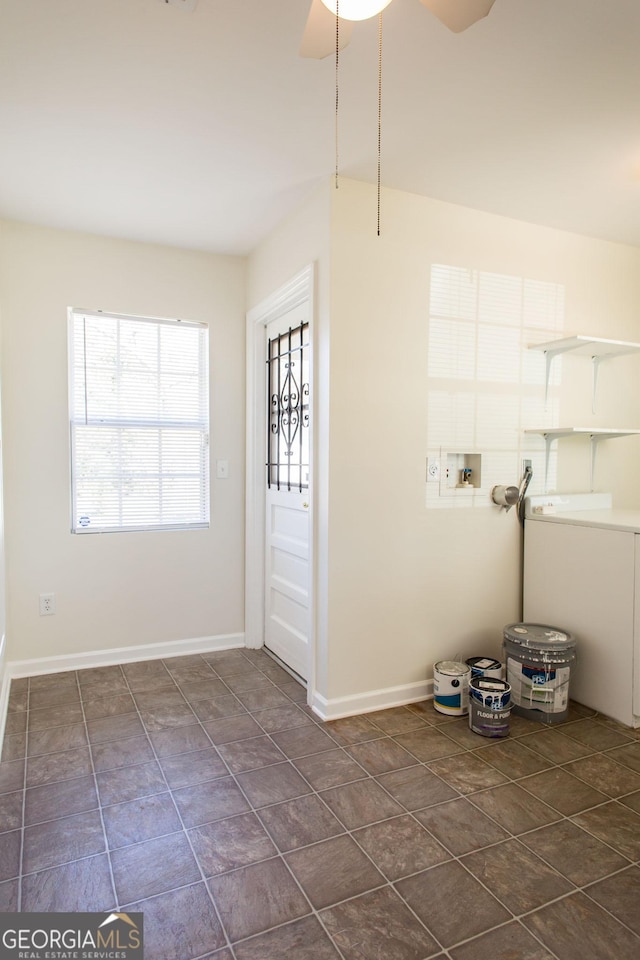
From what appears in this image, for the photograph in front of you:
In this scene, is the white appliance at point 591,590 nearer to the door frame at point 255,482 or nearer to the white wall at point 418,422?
the white wall at point 418,422

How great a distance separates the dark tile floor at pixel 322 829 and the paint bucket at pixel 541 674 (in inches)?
3.3

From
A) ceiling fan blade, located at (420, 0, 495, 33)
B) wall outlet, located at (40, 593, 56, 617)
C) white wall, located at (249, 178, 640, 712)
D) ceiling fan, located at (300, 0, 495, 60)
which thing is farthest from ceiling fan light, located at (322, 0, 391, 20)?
wall outlet, located at (40, 593, 56, 617)

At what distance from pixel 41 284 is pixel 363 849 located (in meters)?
3.13

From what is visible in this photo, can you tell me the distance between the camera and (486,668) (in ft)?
9.39

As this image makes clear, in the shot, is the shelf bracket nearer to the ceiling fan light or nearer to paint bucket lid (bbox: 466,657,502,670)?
paint bucket lid (bbox: 466,657,502,670)

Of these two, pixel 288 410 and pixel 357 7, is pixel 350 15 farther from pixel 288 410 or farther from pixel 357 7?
pixel 288 410

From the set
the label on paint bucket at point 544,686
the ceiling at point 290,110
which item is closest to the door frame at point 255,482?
the ceiling at point 290,110

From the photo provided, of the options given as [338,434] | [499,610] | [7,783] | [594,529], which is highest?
[338,434]

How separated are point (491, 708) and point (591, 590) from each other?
81 centimetres

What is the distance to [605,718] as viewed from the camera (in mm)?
2740

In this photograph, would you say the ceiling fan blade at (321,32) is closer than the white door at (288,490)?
Yes

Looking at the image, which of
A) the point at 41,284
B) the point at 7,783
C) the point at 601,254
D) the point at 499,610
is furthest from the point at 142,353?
the point at 601,254

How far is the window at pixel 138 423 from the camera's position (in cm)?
333

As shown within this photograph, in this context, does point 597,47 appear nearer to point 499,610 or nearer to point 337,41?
point 337,41
